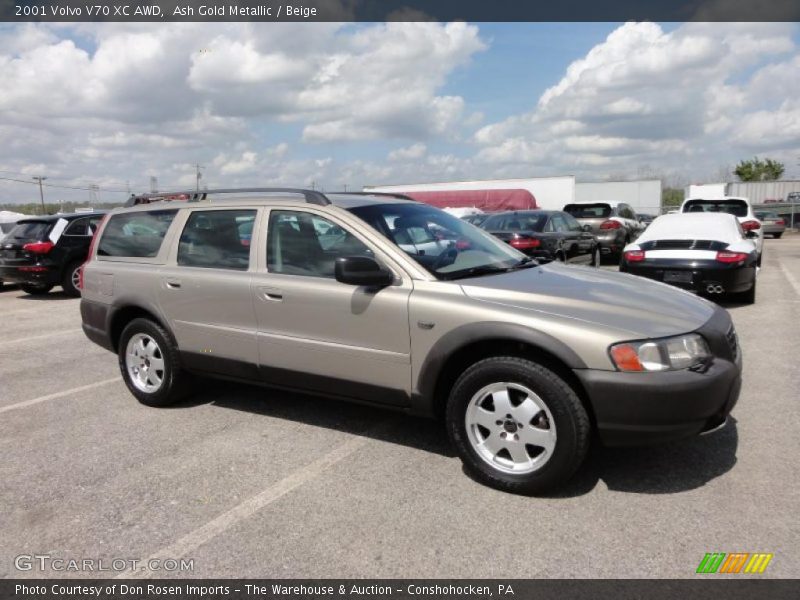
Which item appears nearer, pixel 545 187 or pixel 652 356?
pixel 652 356

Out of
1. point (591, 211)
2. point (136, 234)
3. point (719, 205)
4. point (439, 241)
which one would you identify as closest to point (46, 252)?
point (136, 234)

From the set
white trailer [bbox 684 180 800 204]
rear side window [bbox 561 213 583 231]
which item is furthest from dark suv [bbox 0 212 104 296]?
white trailer [bbox 684 180 800 204]

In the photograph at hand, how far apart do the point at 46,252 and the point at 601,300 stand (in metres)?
11.5

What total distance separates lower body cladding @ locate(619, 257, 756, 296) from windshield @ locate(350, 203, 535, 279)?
446 cm

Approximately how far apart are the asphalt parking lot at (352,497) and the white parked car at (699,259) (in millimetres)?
3144

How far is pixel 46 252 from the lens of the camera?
38.4ft

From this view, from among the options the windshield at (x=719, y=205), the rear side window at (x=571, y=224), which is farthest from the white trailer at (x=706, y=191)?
the rear side window at (x=571, y=224)

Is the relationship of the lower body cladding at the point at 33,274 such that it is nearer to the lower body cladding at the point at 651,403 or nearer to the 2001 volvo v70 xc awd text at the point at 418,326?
the 2001 volvo v70 xc awd text at the point at 418,326

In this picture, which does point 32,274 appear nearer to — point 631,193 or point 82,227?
point 82,227

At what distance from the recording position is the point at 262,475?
3730 millimetres

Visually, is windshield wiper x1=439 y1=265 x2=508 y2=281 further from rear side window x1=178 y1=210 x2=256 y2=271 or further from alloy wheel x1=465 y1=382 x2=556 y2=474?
rear side window x1=178 y1=210 x2=256 y2=271

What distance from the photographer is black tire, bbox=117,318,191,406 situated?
4.86 metres

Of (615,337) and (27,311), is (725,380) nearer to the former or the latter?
(615,337)
